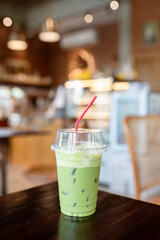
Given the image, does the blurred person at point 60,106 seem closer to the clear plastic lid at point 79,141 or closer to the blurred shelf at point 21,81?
the blurred shelf at point 21,81

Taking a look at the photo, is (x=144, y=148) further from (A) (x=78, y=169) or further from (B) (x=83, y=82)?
(B) (x=83, y=82)

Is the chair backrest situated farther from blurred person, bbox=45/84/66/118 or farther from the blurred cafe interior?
blurred person, bbox=45/84/66/118

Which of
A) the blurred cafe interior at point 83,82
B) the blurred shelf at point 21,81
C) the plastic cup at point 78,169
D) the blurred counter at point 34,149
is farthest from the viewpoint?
the blurred shelf at point 21,81

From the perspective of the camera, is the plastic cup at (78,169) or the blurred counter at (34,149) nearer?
the plastic cup at (78,169)

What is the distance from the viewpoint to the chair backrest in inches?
55.2

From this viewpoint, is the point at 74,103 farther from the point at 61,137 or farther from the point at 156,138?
the point at 61,137

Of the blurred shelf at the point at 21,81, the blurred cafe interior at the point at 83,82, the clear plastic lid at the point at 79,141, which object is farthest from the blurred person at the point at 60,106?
the clear plastic lid at the point at 79,141

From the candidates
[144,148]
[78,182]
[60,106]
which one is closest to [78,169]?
[78,182]

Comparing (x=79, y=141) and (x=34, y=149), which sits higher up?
(x=79, y=141)

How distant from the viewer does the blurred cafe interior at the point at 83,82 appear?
3.19 m

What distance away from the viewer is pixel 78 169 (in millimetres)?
717

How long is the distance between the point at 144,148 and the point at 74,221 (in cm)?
88

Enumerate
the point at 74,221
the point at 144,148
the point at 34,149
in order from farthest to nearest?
1. the point at 34,149
2. the point at 144,148
3. the point at 74,221

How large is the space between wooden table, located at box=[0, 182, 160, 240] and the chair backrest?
556 millimetres
